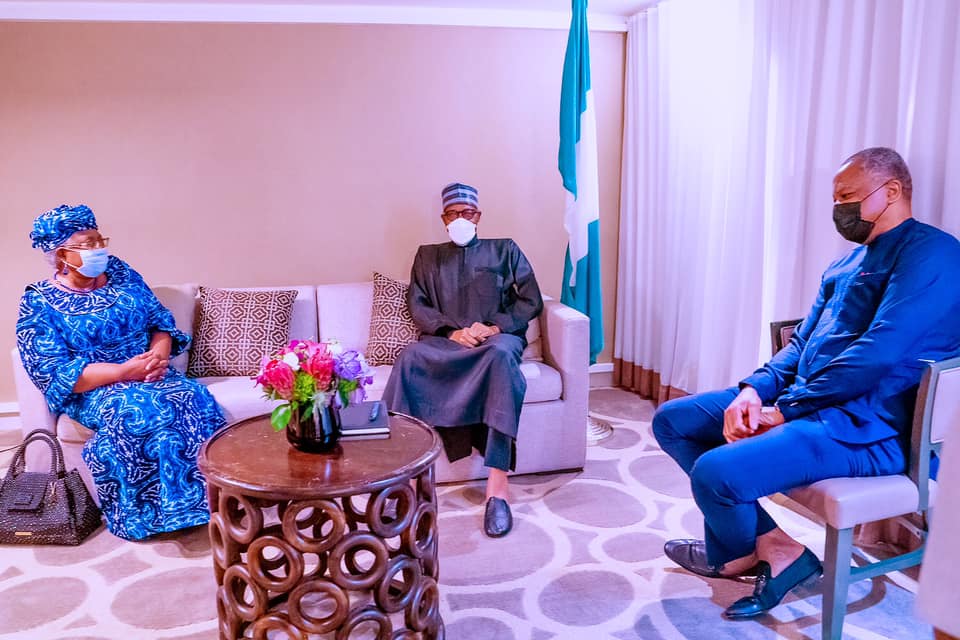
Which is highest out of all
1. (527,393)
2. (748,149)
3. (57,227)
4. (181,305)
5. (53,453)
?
(748,149)

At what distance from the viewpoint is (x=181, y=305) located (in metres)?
3.33

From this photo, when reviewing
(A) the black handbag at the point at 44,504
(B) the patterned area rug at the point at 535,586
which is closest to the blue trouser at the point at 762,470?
(B) the patterned area rug at the point at 535,586

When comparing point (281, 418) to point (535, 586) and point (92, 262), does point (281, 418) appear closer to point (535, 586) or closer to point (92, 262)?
point (535, 586)

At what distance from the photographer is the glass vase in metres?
1.93

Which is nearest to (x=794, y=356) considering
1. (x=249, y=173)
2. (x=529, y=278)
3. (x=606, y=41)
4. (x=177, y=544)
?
(x=529, y=278)

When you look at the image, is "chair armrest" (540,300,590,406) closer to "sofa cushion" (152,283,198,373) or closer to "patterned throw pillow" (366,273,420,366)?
"patterned throw pillow" (366,273,420,366)

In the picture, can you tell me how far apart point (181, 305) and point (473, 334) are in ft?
4.72

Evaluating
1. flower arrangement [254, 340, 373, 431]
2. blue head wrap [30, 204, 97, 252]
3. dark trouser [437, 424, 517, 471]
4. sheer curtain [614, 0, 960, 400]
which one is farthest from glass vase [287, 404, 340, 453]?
sheer curtain [614, 0, 960, 400]

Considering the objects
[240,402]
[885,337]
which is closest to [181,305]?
[240,402]

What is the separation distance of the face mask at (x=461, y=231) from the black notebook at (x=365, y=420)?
1200 mm

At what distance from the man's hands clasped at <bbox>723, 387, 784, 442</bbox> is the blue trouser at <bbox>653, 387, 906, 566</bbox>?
80 millimetres

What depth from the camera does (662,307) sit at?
3994 mm

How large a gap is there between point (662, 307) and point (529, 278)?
3.49 feet

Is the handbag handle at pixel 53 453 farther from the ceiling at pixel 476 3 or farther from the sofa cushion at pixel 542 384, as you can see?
the ceiling at pixel 476 3
